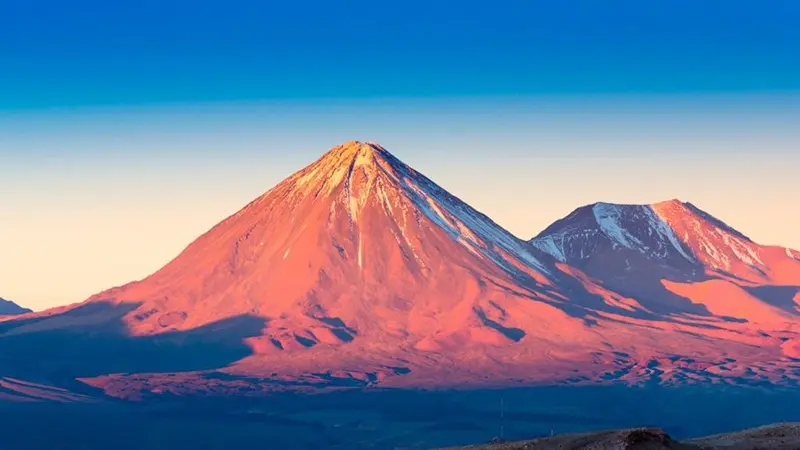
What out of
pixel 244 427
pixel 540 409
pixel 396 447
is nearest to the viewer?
pixel 396 447

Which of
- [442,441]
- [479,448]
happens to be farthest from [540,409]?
[479,448]

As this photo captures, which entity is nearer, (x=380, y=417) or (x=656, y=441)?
(x=656, y=441)

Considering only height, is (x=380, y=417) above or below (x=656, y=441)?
above

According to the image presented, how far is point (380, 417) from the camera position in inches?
7106

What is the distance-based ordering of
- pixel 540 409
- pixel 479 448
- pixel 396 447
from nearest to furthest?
pixel 479 448
pixel 396 447
pixel 540 409

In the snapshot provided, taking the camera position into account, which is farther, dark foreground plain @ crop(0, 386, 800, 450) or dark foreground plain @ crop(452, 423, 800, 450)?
dark foreground plain @ crop(0, 386, 800, 450)

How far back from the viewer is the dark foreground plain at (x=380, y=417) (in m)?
168

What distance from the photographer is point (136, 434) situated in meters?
172

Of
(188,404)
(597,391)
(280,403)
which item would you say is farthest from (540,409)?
(188,404)

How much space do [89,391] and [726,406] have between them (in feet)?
339

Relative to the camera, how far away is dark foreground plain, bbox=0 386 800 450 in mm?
168125

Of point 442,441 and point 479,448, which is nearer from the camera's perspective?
point 479,448

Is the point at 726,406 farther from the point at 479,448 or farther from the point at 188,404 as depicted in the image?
the point at 479,448

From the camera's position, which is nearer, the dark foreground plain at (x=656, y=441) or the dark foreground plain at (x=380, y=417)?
the dark foreground plain at (x=656, y=441)
